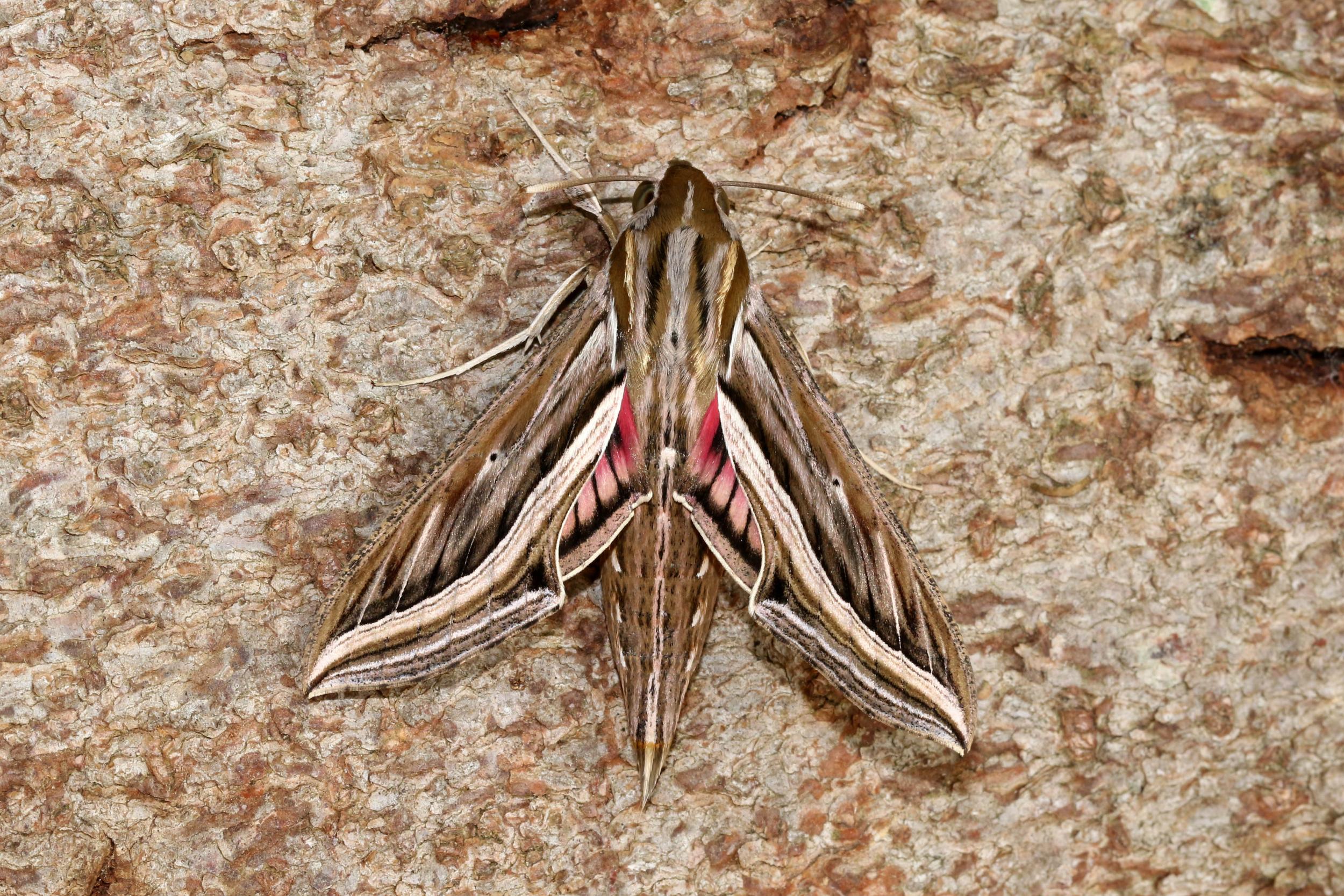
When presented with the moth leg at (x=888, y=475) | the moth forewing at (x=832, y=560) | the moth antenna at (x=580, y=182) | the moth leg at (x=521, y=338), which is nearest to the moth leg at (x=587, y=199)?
the moth antenna at (x=580, y=182)

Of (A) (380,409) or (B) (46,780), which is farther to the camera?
(A) (380,409)

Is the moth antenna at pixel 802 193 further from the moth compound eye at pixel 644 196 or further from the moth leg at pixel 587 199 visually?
the moth leg at pixel 587 199

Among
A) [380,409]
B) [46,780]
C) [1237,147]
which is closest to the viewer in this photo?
[46,780]

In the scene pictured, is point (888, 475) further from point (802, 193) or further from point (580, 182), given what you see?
A: point (580, 182)

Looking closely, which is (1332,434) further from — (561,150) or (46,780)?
(46,780)

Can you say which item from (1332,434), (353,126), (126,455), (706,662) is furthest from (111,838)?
(1332,434)

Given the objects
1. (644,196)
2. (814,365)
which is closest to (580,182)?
(644,196)

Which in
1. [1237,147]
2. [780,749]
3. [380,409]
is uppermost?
[1237,147]
